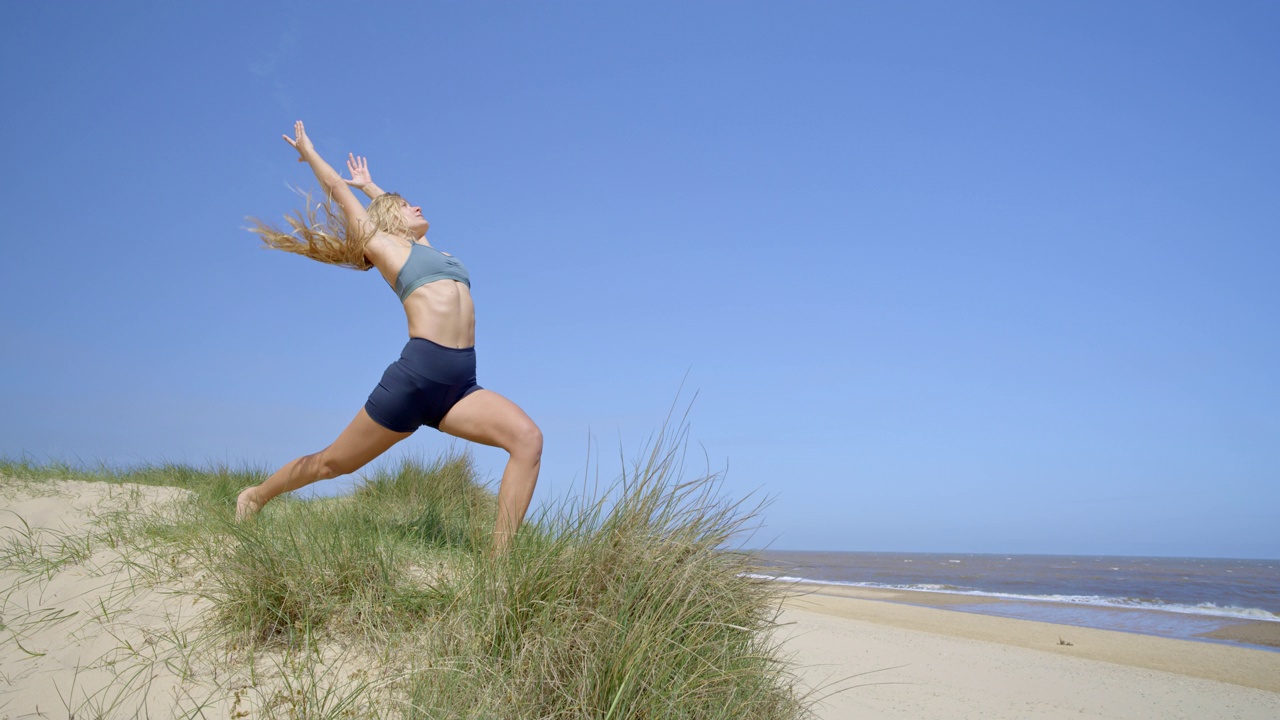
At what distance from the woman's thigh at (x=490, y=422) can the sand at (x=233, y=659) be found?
110 cm

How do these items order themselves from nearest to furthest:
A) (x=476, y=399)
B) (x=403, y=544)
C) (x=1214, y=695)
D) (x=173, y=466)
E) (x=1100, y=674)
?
(x=476, y=399) < (x=403, y=544) < (x=173, y=466) < (x=1214, y=695) < (x=1100, y=674)

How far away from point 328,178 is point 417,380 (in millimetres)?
1676

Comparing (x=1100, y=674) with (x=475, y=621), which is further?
(x=1100, y=674)

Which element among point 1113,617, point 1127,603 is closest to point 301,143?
point 1113,617

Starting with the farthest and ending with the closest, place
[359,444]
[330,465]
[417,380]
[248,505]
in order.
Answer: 1. [248,505]
2. [330,465]
3. [359,444]
4. [417,380]

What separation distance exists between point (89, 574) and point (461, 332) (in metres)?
2.25

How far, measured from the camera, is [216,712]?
2506 mm

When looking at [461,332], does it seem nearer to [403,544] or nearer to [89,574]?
[403,544]

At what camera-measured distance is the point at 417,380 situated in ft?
10.8

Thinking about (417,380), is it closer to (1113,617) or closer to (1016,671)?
(1016,671)

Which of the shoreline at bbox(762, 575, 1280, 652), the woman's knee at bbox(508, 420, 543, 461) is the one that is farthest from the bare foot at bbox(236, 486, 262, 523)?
the shoreline at bbox(762, 575, 1280, 652)

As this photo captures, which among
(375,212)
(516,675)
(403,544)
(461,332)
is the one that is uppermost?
(375,212)

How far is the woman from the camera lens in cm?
330

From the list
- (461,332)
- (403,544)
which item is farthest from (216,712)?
(461,332)
